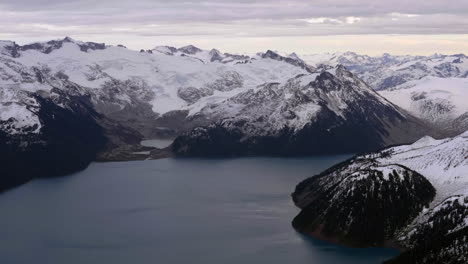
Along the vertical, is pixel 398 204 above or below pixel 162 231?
above

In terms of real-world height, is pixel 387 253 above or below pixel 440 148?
below

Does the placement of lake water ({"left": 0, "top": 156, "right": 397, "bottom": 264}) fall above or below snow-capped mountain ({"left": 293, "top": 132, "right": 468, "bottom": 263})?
below

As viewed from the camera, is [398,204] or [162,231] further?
[162,231]

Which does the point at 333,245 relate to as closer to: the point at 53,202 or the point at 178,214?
the point at 178,214

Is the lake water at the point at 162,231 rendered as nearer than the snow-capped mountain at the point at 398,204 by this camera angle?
Yes

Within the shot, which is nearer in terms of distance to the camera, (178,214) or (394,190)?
(394,190)

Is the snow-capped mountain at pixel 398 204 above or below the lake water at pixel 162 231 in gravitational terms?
above

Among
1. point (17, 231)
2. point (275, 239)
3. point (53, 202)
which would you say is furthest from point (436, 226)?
point (53, 202)

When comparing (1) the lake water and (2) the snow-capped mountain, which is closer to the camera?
(1) the lake water
